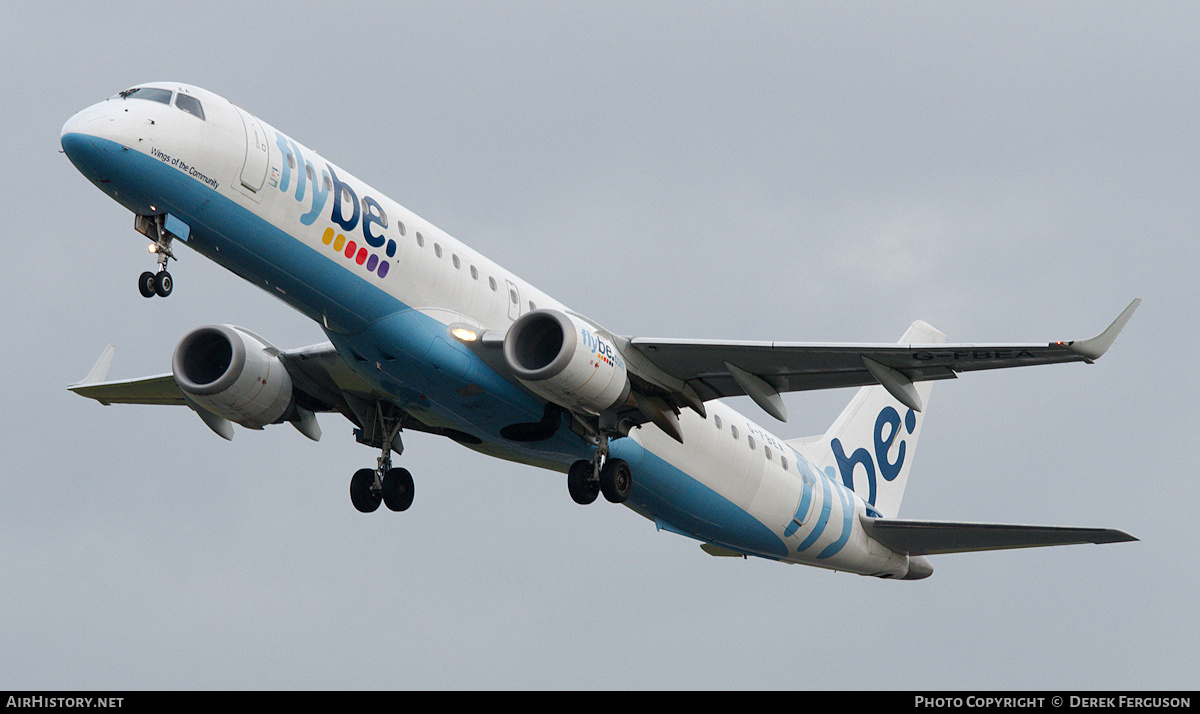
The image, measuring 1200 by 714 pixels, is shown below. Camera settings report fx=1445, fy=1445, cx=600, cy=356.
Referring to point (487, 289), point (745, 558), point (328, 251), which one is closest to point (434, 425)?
point (487, 289)

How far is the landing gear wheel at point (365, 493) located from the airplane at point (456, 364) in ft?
0.15

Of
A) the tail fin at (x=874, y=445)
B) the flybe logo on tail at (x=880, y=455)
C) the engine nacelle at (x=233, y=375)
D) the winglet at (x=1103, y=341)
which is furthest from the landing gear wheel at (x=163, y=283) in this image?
the flybe logo on tail at (x=880, y=455)

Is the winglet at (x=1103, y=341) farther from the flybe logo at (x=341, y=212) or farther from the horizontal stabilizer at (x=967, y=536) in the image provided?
the flybe logo at (x=341, y=212)

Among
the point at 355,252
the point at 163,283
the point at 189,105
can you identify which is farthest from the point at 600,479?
the point at 189,105

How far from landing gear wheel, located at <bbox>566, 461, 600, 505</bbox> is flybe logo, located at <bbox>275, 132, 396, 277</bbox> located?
5319 millimetres

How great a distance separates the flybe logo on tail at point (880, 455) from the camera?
34.6 m

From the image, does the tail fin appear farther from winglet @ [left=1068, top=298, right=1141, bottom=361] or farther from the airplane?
winglet @ [left=1068, top=298, right=1141, bottom=361]

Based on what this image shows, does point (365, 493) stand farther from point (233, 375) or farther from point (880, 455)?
point (880, 455)

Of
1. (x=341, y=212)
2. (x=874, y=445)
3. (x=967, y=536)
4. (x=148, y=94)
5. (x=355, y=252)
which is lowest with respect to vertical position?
(x=355, y=252)

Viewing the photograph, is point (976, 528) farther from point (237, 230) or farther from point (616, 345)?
point (237, 230)

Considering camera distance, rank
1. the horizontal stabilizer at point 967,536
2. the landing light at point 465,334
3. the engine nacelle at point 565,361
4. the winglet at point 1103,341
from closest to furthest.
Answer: the winglet at point 1103,341 < the engine nacelle at point 565,361 < the landing light at point 465,334 < the horizontal stabilizer at point 967,536

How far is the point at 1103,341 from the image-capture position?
20.9 metres

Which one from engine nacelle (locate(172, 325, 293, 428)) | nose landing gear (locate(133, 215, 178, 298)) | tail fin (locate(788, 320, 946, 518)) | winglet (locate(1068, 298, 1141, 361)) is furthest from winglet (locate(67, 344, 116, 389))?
winglet (locate(1068, 298, 1141, 361))

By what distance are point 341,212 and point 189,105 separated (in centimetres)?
285
